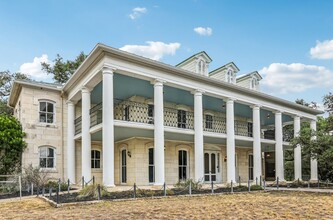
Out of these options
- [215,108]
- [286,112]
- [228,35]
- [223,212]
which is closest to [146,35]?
[228,35]

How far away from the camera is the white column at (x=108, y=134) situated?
14.1m

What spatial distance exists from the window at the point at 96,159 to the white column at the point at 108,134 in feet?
22.1

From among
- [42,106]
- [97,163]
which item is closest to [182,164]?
[97,163]

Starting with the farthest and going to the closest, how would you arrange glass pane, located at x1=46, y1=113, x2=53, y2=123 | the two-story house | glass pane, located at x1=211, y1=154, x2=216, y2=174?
glass pane, located at x1=211, y1=154, x2=216, y2=174 → glass pane, located at x1=46, y1=113, x2=53, y2=123 → the two-story house

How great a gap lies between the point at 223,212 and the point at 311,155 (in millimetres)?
12617

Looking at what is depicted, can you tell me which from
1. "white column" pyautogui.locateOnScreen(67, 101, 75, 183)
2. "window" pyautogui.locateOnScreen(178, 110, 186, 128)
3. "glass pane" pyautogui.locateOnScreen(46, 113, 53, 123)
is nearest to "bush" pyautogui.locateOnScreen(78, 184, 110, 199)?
"white column" pyautogui.locateOnScreen(67, 101, 75, 183)

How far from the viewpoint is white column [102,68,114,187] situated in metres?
14.1

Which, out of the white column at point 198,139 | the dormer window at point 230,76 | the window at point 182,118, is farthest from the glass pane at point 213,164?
the white column at point 198,139

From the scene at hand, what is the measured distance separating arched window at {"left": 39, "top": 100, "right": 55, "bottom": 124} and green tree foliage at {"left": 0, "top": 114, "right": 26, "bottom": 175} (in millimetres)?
1494

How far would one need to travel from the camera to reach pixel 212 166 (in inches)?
939

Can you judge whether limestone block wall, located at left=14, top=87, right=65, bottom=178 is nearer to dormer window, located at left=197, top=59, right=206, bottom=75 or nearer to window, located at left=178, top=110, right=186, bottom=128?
window, located at left=178, top=110, right=186, bottom=128

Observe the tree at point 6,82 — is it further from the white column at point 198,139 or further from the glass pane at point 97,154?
the white column at point 198,139

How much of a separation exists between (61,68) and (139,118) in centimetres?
1636

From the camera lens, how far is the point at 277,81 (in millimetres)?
40500
